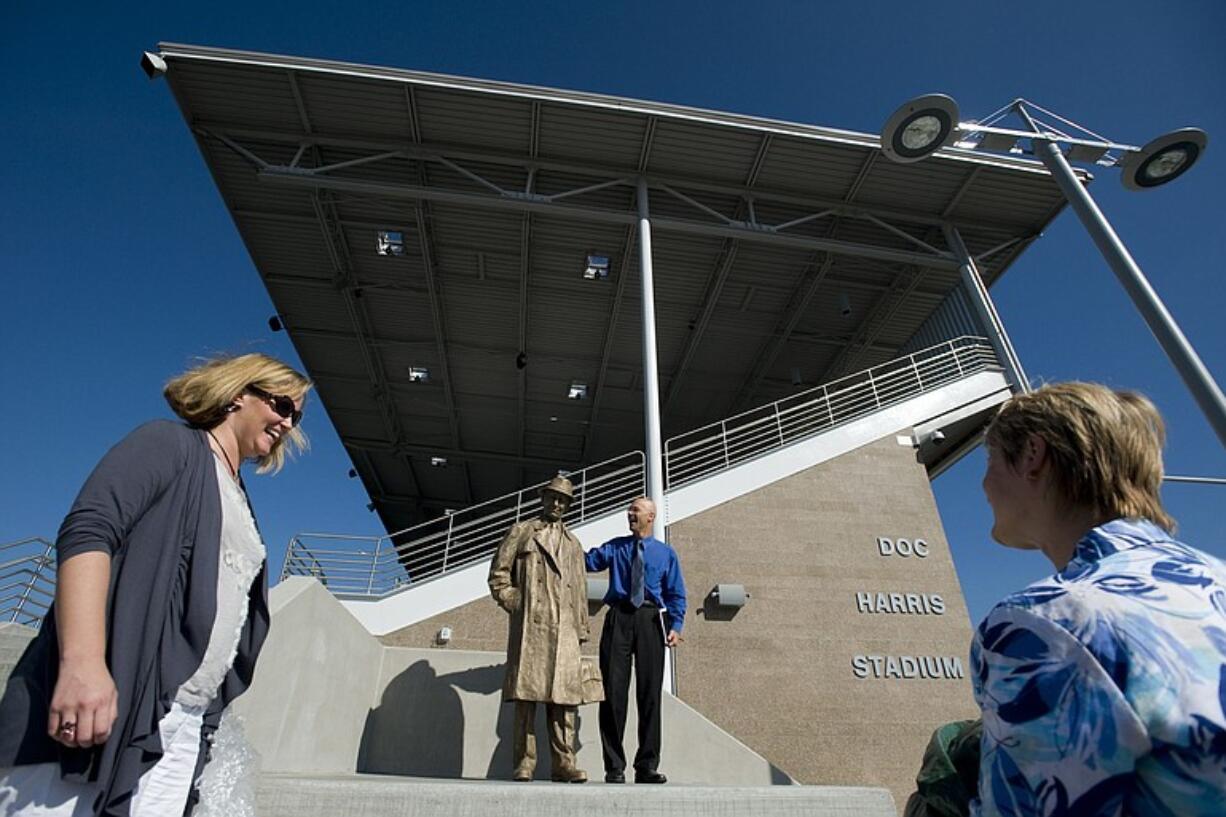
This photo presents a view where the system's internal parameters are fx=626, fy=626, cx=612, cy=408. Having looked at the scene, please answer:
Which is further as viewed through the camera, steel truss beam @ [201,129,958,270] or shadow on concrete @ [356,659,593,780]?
steel truss beam @ [201,129,958,270]

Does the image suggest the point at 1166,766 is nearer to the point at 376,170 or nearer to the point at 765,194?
the point at 765,194

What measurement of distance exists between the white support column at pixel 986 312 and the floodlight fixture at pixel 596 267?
646 centimetres

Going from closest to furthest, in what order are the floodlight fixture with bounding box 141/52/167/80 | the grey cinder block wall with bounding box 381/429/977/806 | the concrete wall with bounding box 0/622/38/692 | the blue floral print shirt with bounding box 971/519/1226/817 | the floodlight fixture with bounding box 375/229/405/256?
the blue floral print shirt with bounding box 971/519/1226/817 → the concrete wall with bounding box 0/622/38/692 → the grey cinder block wall with bounding box 381/429/977/806 → the floodlight fixture with bounding box 141/52/167/80 → the floodlight fixture with bounding box 375/229/405/256

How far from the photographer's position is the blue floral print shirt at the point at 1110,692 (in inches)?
26.8

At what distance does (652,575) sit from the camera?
469cm

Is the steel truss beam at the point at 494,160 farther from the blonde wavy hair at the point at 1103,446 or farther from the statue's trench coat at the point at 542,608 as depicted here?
the blonde wavy hair at the point at 1103,446

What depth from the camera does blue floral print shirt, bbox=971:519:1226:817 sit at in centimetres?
68

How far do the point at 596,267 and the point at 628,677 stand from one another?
9.14 metres

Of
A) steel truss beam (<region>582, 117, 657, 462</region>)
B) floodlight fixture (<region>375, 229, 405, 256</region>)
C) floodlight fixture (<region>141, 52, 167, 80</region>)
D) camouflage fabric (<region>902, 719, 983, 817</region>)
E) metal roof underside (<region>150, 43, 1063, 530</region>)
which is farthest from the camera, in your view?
floodlight fixture (<region>375, 229, 405, 256</region>)

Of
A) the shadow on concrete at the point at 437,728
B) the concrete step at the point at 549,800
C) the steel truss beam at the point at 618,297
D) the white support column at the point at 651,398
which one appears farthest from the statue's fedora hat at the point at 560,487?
the steel truss beam at the point at 618,297

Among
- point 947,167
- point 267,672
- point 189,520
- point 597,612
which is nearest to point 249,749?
point 189,520

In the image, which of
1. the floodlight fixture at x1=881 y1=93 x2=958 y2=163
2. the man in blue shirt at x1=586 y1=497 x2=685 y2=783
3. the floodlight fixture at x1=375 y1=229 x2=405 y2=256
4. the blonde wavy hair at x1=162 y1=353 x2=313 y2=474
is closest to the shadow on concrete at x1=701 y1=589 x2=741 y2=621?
the man in blue shirt at x1=586 y1=497 x2=685 y2=783

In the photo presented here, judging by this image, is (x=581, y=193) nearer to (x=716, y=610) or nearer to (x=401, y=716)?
(x=716, y=610)

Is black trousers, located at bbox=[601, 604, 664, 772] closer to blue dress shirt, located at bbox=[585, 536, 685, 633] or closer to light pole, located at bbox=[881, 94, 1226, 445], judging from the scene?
blue dress shirt, located at bbox=[585, 536, 685, 633]
